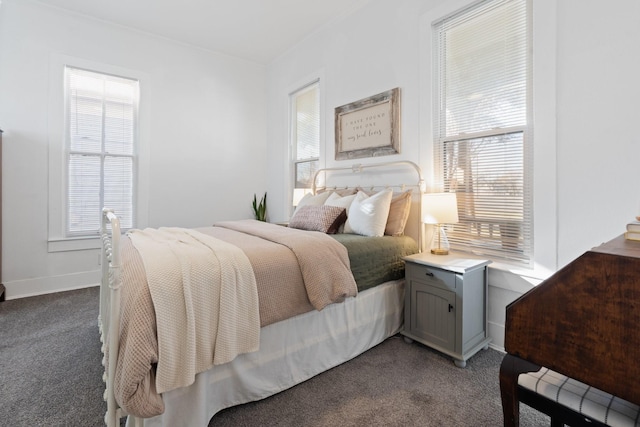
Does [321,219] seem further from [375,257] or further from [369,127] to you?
[369,127]

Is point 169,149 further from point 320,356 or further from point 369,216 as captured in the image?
point 320,356

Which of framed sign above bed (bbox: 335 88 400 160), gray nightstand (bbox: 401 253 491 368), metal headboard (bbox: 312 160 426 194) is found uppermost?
framed sign above bed (bbox: 335 88 400 160)

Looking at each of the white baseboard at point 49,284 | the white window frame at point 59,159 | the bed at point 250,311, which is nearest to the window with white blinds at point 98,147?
the white window frame at point 59,159

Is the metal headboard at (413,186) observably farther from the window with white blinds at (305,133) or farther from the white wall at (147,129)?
the white wall at (147,129)

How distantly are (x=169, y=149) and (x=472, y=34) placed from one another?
3656 millimetres

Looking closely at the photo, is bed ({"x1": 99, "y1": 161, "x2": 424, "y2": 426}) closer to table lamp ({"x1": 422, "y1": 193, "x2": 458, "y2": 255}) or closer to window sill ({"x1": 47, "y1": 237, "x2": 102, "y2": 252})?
table lamp ({"x1": 422, "y1": 193, "x2": 458, "y2": 255})

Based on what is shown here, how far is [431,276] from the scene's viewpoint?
6.79 ft

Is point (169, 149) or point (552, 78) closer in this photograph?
point (552, 78)

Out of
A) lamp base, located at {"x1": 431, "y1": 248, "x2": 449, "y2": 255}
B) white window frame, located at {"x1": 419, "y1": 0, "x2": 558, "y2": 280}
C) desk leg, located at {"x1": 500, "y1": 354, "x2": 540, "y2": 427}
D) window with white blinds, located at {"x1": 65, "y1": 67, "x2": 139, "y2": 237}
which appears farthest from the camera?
window with white blinds, located at {"x1": 65, "y1": 67, "x2": 139, "y2": 237}

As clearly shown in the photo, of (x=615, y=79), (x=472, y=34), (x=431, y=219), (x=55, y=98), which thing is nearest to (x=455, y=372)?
(x=431, y=219)

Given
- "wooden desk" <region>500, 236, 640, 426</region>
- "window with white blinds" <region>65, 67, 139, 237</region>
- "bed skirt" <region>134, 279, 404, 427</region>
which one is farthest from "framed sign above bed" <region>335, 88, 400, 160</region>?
"window with white blinds" <region>65, 67, 139, 237</region>

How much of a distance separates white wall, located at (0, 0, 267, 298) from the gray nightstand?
3187 mm

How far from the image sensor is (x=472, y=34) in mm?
2350

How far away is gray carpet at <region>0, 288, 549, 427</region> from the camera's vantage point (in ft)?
4.84
